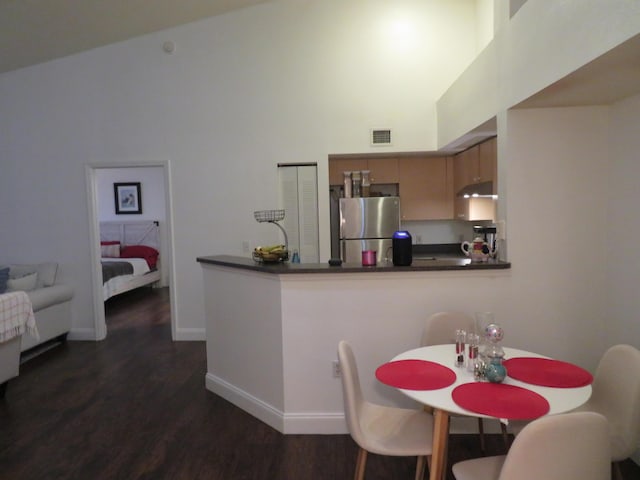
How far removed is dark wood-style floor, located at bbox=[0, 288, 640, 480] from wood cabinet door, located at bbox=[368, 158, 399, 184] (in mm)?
2871

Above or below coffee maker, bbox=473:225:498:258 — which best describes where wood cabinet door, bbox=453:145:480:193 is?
above

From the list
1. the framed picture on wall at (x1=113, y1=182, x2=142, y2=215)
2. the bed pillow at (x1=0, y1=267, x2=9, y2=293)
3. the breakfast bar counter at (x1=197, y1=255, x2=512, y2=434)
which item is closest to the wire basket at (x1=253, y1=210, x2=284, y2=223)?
the breakfast bar counter at (x1=197, y1=255, x2=512, y2=434)

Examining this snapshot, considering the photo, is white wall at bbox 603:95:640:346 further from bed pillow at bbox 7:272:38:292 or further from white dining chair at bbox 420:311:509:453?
bed pillow at bbox 7:272:38:292

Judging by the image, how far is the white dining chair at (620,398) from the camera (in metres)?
1.75

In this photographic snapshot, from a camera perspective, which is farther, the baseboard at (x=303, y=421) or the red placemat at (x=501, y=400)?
the baseboard at (x=303, y=421)

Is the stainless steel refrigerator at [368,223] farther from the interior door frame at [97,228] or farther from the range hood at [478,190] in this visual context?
the interior door frame at [97,228]

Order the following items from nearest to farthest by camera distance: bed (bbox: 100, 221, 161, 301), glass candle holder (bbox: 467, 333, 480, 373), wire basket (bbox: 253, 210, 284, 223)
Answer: glass candle holder (bbox: 467, 333, 480, 373)
wire basket (bbox: 253, 210, 284, 223)
bed (bbox: 100, 221, 161, 301)

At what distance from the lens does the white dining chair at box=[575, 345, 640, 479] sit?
175 cm

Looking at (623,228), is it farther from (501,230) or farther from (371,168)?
(371,168)

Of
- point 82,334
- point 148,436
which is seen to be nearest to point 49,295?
point 82,334

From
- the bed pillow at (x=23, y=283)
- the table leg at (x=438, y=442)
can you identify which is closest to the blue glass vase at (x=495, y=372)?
the table leg at (x=438, y=442)

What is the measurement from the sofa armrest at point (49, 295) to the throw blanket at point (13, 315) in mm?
776

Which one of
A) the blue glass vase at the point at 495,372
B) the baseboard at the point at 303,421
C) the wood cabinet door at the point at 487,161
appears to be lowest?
the baseboard at the point at 303,421

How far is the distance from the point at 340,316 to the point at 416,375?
89cm
